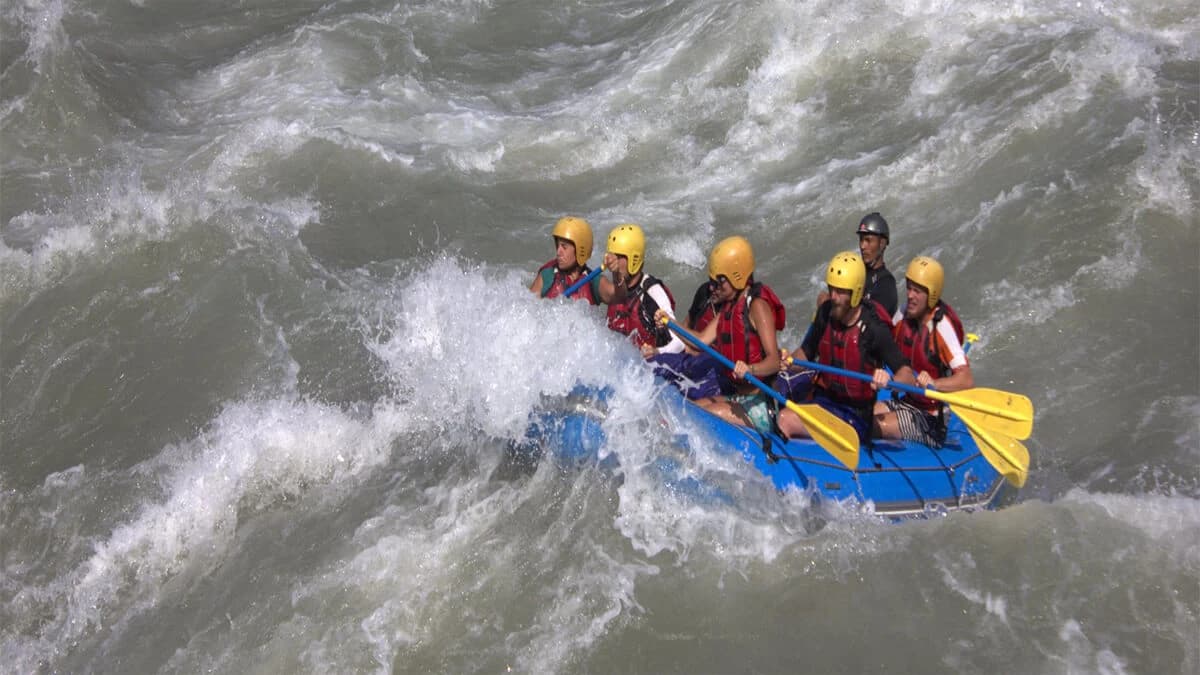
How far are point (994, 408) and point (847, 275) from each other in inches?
41.4

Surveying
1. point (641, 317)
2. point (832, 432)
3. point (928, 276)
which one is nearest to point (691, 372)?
point (641, 317)

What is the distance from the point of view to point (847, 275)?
541 cm

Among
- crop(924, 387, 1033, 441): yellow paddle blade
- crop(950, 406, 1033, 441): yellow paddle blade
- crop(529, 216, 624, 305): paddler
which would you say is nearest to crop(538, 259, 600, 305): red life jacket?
crop(529, 216, 624, 305): paddler

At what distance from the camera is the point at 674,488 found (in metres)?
5.38

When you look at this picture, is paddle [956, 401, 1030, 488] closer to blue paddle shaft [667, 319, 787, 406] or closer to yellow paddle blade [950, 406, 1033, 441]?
yellow paddle blade [950, 406, 1033, 441]

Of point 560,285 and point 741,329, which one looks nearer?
point 741,329

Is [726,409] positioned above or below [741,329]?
below

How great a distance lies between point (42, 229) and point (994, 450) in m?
7.55

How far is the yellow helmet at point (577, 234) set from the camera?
622 cm

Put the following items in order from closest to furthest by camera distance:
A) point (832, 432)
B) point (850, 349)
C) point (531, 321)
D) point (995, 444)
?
point (832, 432) → point (995, 444) → point (850, 349) → point (531, 321)

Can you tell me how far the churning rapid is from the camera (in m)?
4.92

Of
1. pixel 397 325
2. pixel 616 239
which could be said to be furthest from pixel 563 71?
pixel 616 239

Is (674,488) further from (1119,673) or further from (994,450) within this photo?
(1119,673)

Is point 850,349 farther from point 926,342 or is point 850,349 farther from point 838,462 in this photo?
point 838,462
